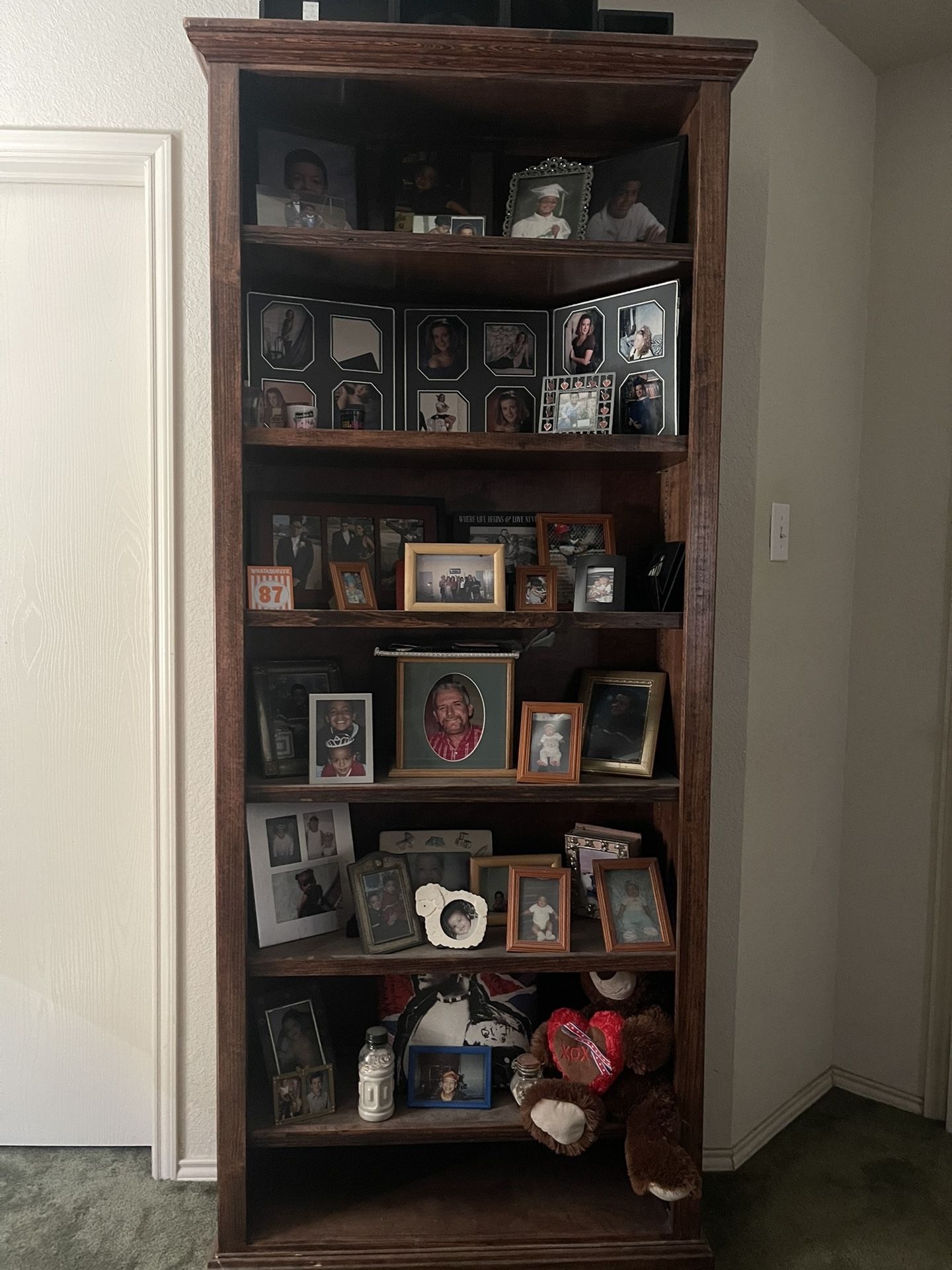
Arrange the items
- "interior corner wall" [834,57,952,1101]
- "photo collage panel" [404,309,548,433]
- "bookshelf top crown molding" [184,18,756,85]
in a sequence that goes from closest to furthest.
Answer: "bookshelf top crown molding" [184,18,756,85] < "photo collage panel" [404,309,548,433] < "interior corner wall" [834,57,952,1101]

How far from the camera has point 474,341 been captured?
1.76 m

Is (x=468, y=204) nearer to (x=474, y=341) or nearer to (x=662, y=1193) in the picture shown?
(x=474, y=341)

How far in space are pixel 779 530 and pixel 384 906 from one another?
3.75ft

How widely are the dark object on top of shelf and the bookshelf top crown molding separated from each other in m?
0.13

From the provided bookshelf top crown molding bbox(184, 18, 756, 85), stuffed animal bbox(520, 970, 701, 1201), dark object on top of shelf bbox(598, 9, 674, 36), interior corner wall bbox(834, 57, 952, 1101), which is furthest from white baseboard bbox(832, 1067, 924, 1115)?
dark object on top of shelf bbox(598, 9, 674, 36)

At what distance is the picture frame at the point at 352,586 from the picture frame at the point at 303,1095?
2.84ft

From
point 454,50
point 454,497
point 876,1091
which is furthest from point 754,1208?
point 454,50

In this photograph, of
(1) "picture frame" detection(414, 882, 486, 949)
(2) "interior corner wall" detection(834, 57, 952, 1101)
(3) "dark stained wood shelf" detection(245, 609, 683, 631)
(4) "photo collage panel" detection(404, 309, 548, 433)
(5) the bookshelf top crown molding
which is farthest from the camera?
(2) "interior corner wall" detection(834, 57, 952, 1101)

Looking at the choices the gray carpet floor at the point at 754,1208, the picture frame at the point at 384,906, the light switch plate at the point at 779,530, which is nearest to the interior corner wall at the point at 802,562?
the light switch plate at the point at 779,530

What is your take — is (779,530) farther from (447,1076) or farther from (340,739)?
(447,1076)

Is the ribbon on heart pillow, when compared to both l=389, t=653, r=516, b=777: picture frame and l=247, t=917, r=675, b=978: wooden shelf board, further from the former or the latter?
l=389, t=653, r=516, b=777: picture frame

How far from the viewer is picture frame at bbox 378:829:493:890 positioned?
181cm

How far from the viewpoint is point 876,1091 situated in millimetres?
2203

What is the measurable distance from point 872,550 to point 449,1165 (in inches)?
65.4
